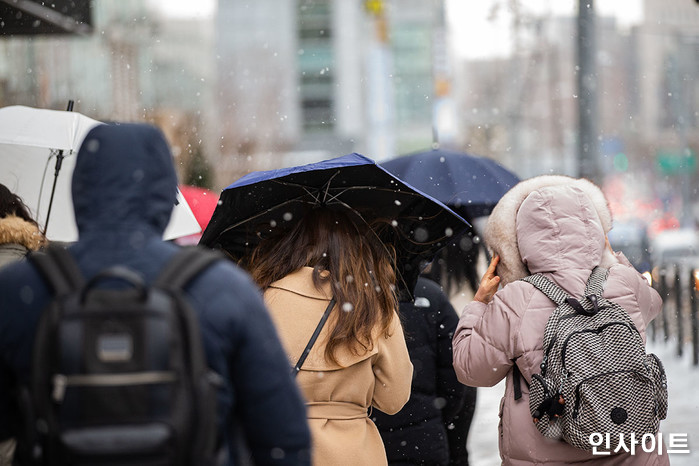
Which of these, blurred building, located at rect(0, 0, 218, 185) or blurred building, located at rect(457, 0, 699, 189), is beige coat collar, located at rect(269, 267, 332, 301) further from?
blurred building, located at rect(457, 0, 699, 189)

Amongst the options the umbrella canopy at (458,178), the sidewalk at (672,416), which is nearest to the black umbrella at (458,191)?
the umbrella canopy at (458,178)

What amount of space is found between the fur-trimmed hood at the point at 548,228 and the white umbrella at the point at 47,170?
192 centimetres

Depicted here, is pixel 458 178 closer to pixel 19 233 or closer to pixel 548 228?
pixel 548 228

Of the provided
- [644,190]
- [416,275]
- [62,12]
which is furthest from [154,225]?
[644,190]

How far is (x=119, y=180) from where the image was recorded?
2102 millimetres

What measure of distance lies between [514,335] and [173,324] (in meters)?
1.62

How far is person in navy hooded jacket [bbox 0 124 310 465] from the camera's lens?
2.07 m

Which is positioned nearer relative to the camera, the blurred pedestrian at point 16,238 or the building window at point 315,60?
the blurred pedestrian at point 16,238

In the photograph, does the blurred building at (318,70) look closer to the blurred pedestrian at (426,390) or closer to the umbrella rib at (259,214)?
the blurred pedestrian at (426,390)

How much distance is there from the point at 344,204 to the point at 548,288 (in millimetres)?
948

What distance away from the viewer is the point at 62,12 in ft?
21.5

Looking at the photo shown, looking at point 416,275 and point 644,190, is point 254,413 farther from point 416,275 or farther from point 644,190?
point 644,190

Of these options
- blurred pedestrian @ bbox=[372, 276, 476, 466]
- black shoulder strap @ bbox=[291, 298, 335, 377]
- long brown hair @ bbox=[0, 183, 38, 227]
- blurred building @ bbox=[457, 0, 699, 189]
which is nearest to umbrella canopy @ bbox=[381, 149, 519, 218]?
blurred pedestrian @ bbox=[372, 276, 476, 466]

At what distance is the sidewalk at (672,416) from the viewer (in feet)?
23.5
